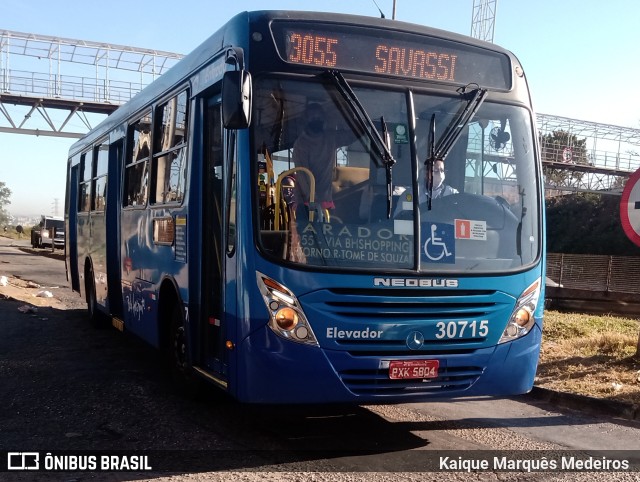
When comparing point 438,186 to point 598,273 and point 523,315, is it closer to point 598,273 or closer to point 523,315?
point 523,315

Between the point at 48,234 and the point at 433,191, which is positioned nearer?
the point at 433,191

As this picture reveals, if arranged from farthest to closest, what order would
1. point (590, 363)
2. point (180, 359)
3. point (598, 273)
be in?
point (598, 273) < point (590, 363) < point (180, 359)

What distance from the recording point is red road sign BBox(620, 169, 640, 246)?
775cm

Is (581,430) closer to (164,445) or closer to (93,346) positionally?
(164,445)

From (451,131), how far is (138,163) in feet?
14.3

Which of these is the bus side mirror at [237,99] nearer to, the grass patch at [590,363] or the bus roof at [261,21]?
the bus roof at [261,21]

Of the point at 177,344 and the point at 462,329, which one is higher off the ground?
the point at 462,329

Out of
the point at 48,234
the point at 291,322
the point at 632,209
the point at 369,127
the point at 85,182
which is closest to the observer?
the point at 291,322

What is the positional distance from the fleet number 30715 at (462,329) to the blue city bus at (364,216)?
0.01m

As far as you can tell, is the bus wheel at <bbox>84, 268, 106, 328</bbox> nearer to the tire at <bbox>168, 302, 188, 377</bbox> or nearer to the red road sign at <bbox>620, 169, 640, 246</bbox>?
the tire at <bbox>168, 302, 188, 377</bbox>

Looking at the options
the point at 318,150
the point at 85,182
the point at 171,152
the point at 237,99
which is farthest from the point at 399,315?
the point at 85,182

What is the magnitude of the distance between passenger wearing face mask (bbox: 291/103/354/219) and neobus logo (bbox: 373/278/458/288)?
720 mm

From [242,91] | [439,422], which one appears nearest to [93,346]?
[439,422]

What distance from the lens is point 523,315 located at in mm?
5891
